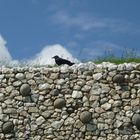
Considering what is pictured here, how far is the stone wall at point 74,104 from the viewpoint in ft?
52.2

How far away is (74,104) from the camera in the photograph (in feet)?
52.9

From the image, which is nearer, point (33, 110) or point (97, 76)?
point (97, 76)

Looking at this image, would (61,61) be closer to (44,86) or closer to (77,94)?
(44,86)

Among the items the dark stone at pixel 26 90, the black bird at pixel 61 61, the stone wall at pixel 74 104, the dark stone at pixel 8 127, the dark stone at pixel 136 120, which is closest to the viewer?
the dark stone at pixel 136 120

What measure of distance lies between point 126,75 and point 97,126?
1.54 m

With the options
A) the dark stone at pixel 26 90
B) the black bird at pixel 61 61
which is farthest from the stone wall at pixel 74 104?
the black bird at pixel 61 61

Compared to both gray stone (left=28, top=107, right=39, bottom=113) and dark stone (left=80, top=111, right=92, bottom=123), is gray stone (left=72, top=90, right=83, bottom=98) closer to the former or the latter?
dark stone (left=80, top=111, right=92, bottom=123)

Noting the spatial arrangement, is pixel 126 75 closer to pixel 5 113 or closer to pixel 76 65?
pixel 76 65

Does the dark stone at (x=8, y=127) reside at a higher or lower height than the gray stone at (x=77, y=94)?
lower

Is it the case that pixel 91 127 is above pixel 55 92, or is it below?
below

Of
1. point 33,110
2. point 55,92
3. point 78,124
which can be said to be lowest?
point 78,124

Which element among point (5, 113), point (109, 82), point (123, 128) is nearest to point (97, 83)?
point (109, 82)

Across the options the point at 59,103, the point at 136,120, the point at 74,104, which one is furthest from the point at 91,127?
the point at 136,120

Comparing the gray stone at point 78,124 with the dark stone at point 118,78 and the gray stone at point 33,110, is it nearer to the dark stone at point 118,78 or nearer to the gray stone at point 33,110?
the gray stone at point 33,110
